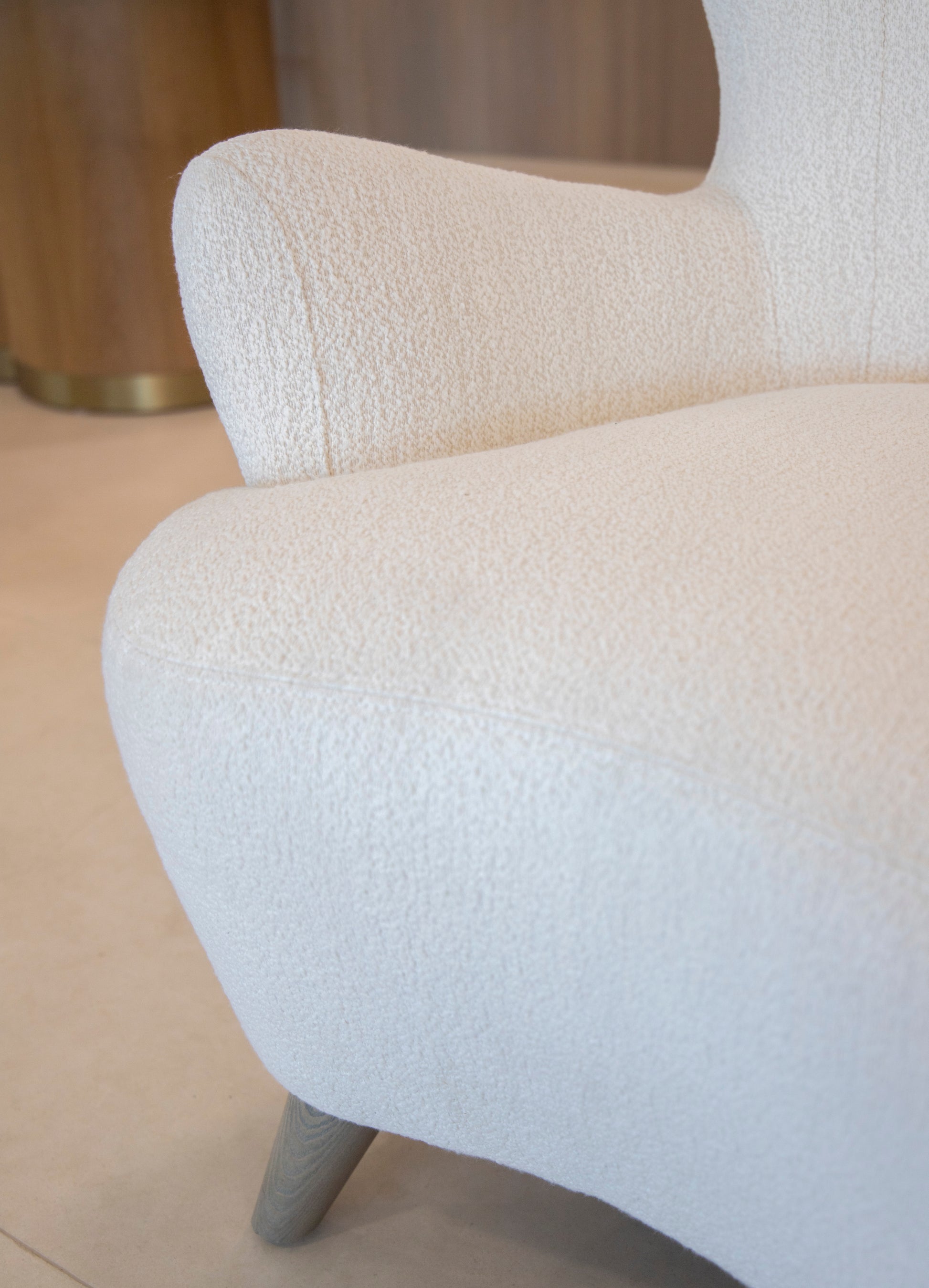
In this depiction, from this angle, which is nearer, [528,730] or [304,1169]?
[528,730]

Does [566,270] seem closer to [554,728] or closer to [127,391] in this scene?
[554,728]

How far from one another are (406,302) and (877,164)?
0.41 meters

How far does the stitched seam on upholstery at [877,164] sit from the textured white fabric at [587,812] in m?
0.34

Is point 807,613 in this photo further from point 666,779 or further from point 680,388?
point 680,388

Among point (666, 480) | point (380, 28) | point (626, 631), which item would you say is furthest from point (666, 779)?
point (380, 28)

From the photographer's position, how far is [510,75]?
229 cm

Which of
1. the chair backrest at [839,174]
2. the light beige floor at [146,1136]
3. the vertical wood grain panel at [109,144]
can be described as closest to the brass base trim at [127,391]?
the vertical wood grain panel at [109,144]

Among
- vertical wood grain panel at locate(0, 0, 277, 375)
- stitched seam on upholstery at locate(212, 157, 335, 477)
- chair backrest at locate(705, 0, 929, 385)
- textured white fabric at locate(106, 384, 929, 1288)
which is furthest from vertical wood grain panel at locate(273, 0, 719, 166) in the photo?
textured white fabric at locate(106, 384, 929, 1288)

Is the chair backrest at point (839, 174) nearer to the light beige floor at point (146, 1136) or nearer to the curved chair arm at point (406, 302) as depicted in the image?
the curved chair arm at point (406, 302)

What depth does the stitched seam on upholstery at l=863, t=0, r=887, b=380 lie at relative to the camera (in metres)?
0.74

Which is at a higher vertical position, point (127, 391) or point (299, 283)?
point (299, 283)

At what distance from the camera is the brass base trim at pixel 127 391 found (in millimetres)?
2408

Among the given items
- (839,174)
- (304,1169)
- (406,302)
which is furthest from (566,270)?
(304,1169)

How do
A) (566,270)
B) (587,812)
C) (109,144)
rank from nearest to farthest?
(587,812)
(566,270)
(109,144)
